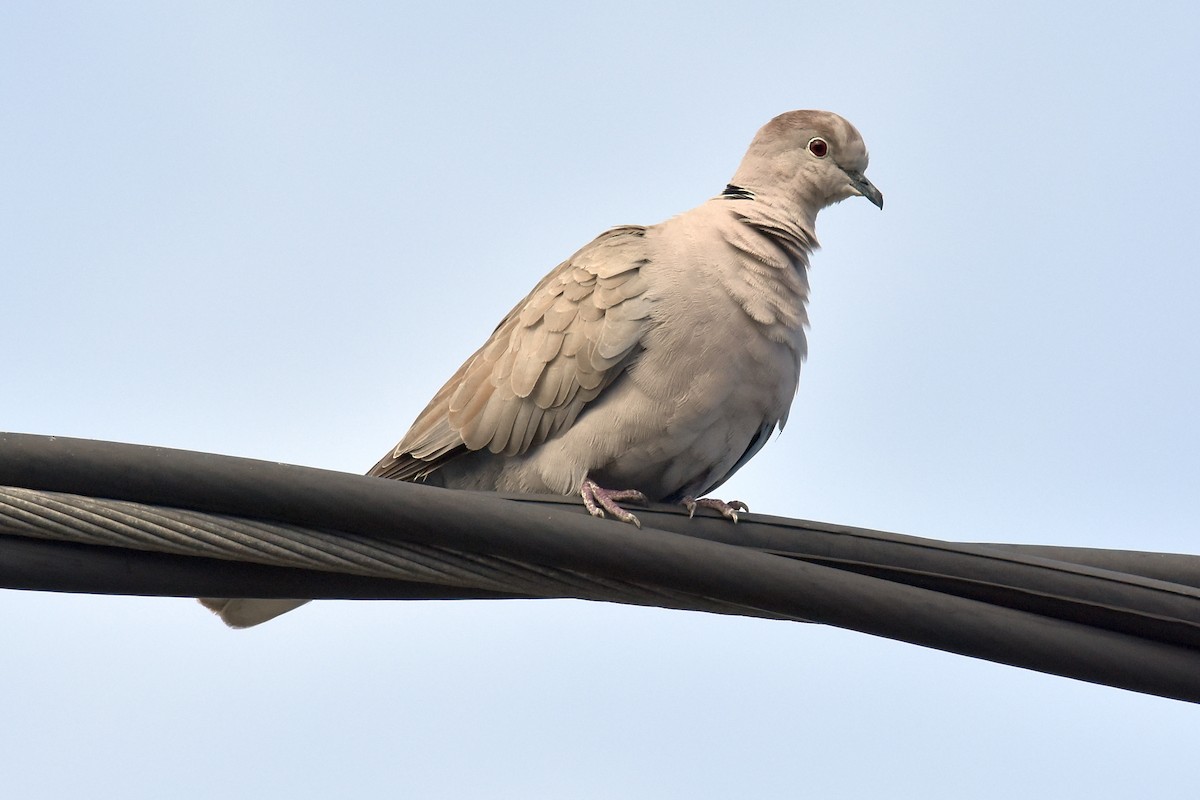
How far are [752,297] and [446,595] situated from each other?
1684 millimetres

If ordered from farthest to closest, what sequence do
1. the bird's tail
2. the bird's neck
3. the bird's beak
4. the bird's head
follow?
the bird's beak
the bird's head
the bird's neck
the bird's tail

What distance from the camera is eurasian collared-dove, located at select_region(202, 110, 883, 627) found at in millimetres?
4137

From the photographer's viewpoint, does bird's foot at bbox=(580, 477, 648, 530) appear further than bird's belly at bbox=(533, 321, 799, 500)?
No

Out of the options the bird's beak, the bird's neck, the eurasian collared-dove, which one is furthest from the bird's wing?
the bird's beak

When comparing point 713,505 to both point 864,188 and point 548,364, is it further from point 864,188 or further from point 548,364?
point 864,188

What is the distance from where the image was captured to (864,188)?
206 inches

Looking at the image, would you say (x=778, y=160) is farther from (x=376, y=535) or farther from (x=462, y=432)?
(x=376, y=535)

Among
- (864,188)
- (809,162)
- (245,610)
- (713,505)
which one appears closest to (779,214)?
(809,162)

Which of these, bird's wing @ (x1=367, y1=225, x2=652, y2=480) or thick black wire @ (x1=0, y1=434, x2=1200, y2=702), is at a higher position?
bird's wing @ (x1=367, y1=225, x2=652, y2=480)

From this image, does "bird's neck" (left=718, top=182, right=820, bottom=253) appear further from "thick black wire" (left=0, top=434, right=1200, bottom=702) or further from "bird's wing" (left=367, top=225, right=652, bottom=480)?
"thick black wire" (left=0, top=434, right=1200, bottom=702)

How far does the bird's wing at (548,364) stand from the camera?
419cm

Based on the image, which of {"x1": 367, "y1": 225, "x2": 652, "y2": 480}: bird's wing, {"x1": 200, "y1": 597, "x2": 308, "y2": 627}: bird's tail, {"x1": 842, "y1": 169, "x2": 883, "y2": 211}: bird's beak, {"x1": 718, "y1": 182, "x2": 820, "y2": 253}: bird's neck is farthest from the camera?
{"x1": 842, "y1": 169, "x2": 883, "y2": 211}: bird's beak

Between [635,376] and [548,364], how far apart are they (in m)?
0.28

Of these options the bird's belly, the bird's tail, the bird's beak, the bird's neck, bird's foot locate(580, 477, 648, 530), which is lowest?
the bird's tail
